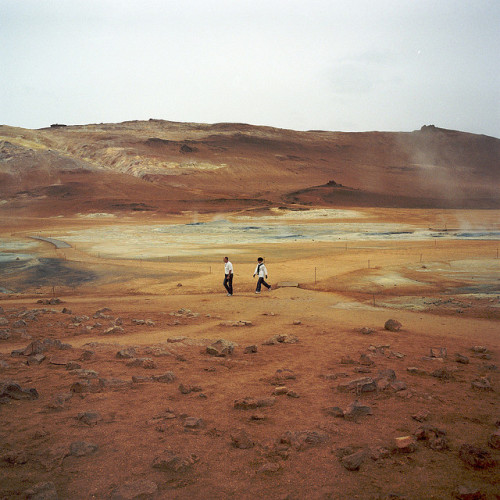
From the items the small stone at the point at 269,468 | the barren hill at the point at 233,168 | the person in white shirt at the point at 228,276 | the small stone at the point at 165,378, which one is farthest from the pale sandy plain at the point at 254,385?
the barren hill at the point at 233,168

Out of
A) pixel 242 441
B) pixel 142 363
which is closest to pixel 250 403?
pixel 242 441

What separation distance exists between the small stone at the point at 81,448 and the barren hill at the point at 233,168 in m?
66.3

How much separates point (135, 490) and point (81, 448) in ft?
3.21

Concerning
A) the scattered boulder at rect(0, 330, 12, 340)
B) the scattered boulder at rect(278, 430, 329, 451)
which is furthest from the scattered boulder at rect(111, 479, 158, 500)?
the scattered boulder at rect(0, 330, 12, 340)

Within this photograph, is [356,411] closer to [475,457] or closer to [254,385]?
[475,457]

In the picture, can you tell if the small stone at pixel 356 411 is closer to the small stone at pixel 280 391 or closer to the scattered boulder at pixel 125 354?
the small stone at pixel 280 391

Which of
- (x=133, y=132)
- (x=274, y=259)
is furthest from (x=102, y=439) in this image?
(x=133, y=132)

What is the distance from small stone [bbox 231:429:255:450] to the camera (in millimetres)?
5293

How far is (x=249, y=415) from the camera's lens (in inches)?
241

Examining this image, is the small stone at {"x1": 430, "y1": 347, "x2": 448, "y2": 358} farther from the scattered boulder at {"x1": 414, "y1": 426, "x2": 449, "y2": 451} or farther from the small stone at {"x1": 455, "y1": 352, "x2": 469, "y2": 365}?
the scattered boulder at {"x1": 414, "y1": 426, "x2": 449, "y2": 451}

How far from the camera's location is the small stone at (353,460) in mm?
4852

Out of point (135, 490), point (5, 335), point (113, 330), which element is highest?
point (135, 490)

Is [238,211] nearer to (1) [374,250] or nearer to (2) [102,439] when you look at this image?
(1) [374,250]

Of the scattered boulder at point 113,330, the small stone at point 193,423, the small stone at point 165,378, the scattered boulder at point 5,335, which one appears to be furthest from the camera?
the scattered boulder at point 113,330
